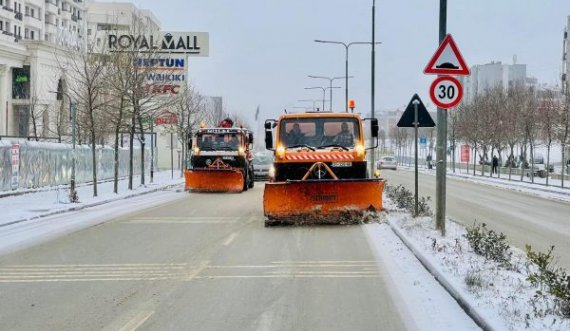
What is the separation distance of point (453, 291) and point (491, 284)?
423 mm

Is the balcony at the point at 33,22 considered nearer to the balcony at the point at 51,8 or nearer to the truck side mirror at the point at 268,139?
the balcony at the point at 51,8

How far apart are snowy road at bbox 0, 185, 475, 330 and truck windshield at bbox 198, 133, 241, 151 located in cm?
1483

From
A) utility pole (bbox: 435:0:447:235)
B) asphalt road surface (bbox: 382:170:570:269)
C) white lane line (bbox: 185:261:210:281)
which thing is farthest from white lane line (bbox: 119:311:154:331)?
utility pole (bbox: 435:0:447:235)

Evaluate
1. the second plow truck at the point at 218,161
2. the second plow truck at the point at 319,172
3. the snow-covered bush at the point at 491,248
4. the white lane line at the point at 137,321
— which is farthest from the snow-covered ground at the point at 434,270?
the second plow truck at the point at 218,161

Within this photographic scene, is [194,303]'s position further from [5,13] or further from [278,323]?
[5,13]

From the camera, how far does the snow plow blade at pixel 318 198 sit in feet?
47.7

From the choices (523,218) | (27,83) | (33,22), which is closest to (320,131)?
(523,218)

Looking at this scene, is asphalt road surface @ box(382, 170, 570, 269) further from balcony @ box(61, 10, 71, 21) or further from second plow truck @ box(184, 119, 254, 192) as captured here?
balcony @ box(61, 10, 71, 21)

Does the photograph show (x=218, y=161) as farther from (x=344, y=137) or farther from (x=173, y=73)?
(x=173, y=73)

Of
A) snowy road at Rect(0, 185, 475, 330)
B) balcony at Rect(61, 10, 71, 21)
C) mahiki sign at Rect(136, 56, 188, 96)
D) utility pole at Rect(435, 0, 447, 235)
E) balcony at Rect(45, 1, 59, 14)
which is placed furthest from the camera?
balcony at Rect(61, 10, 71, 21)

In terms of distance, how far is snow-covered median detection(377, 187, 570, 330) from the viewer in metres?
5.96

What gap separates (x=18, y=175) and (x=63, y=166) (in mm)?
4904

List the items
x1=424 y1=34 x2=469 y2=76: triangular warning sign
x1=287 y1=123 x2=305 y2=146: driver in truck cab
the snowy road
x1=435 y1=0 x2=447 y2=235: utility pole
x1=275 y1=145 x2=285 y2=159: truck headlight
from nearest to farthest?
the snowy road → x1=424 y1=34 x2=469 y2=76: triangular warning sign → x1=435 y1=0 x2=447 y2=235: utility pole → x1=275 y1=145 x2=285 y2=159: truck headlight → x1=287 y1=123 x2=305 y2=146: driver in truck cab

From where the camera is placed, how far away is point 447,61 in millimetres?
11484
